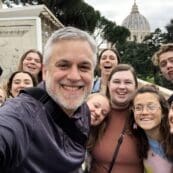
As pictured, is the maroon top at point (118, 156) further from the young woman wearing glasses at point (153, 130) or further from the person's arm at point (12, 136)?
the person's arm at point (12, 136)

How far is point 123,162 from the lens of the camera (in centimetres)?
329

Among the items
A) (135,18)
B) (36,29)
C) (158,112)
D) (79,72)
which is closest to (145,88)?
(158,112)

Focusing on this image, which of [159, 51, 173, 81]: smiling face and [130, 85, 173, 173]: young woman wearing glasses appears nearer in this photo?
[130, 85, 173, 173]: young woman wearing glasses

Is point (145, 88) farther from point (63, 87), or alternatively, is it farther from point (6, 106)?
point (6, 106)

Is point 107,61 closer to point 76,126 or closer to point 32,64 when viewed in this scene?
point 32,64

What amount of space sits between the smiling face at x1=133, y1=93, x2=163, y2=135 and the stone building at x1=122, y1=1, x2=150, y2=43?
107 metres

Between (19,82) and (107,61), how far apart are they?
1.07 metres

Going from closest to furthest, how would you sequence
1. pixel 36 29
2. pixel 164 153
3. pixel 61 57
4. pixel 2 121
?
pixel 2 121
pixel 61 57
pixel 164 153
pixel 36 29

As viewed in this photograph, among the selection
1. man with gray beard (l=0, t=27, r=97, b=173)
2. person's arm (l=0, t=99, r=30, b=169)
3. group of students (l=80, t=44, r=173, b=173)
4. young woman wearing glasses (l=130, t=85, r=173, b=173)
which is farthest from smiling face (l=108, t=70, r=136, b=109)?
person's arm (l=0, t=99, r=30, b=169)

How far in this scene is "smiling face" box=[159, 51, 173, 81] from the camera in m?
4.54

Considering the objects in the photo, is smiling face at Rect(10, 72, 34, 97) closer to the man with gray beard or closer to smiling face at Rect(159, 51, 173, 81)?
smiling face at Rect(159, 51, 173, 81)

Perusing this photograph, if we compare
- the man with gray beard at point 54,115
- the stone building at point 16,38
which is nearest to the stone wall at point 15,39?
the stone building at point 16,38

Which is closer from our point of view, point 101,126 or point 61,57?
point 61,57

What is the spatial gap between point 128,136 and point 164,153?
0.29 meters
